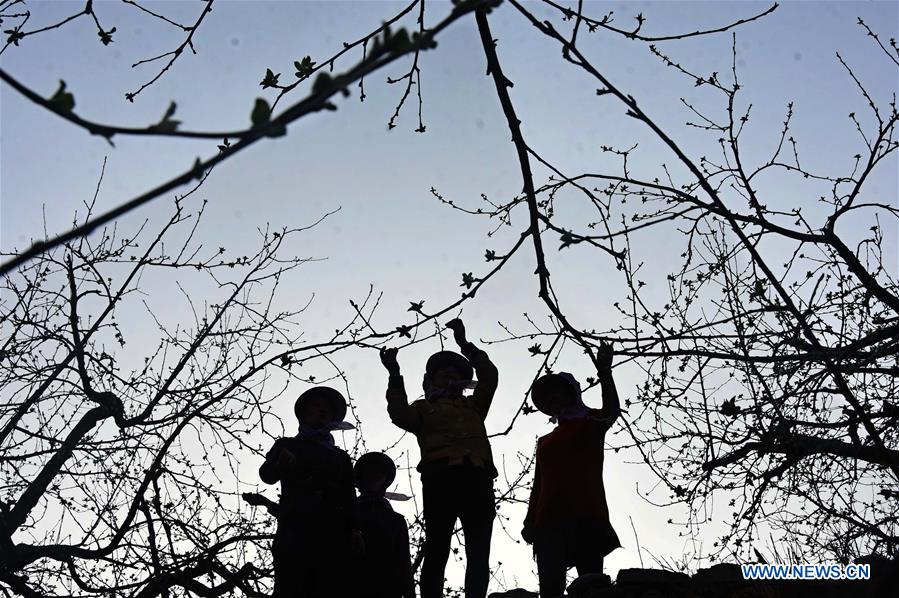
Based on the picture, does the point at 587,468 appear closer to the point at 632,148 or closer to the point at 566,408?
the point at 566,408

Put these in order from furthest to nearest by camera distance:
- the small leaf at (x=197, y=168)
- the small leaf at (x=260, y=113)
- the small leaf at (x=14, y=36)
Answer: the small leaf at (x=14, y=36) → the small leaf at (x=260, y=113) → the small leaf at (x=197, y=168)

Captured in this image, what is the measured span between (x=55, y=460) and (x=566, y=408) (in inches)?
138

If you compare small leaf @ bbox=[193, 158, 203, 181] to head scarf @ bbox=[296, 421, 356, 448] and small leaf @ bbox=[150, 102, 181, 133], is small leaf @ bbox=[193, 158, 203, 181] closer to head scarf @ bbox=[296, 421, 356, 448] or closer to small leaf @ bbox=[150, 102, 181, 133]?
small leaf @ bbox=[150, 102, 181, 133]

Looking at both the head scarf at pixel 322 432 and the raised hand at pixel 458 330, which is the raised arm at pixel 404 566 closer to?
the head scarf at pixel 322 432

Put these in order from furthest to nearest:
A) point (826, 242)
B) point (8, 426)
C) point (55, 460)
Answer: point (55, 460), point (8, 426), point (826, 242)

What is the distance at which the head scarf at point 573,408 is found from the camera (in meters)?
5.30

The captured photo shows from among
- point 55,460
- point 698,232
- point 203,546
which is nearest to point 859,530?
point 698,232

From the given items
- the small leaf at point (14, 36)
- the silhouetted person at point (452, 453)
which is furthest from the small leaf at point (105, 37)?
the silhouetted person at point (452, 453)

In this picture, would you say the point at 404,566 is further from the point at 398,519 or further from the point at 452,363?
the point at 452,363

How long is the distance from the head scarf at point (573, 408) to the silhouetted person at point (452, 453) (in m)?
0.42

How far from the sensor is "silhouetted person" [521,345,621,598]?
5.04m

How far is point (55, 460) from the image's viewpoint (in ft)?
20.1

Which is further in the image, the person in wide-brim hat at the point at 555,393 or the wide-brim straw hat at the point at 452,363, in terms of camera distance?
the wide-brim straw hat at the point at 452,363

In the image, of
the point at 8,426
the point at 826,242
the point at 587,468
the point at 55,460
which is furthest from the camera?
the point at 55,460
